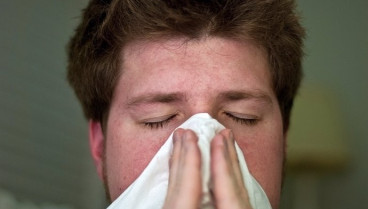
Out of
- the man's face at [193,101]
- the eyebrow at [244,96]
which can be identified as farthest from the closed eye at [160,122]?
the eyebrow at [244,96]

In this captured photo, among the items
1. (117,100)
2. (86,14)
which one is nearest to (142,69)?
(117,100)

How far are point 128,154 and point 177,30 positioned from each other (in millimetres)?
283

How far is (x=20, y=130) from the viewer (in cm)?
179

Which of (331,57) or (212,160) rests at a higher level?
(331,57)

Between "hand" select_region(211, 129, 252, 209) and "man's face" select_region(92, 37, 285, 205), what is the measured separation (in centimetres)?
21

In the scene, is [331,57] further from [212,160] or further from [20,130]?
[212,160]

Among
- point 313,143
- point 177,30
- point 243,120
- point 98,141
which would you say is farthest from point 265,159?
point 313,143

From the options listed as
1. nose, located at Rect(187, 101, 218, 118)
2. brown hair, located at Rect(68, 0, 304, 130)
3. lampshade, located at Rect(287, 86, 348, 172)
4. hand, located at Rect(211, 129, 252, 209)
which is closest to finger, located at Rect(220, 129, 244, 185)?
hand, located at Rect(211, 129, 252, 209)

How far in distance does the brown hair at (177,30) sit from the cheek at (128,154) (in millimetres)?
131

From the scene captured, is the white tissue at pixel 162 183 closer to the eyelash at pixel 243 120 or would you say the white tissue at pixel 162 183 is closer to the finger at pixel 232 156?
the finger at pixel 232 156

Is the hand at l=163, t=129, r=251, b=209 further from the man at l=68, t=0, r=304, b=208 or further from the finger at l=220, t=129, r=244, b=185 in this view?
the man at l=68, t=0, r=304, b=208

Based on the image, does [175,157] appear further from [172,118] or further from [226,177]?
[172,118]

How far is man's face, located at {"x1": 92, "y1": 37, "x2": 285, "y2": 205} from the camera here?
0.99 m

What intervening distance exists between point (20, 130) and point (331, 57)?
1.44m
